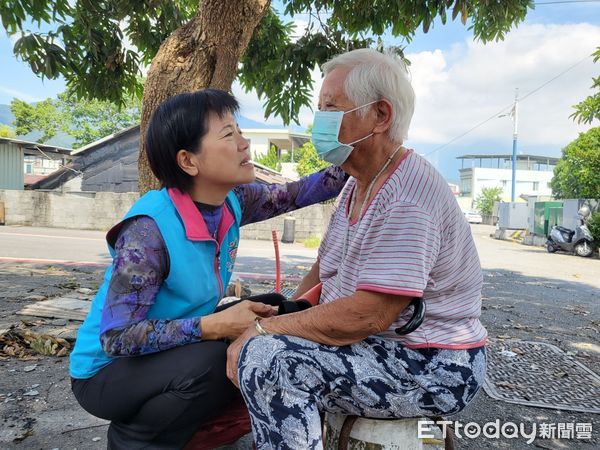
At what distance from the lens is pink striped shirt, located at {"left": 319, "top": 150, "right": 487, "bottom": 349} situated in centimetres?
150

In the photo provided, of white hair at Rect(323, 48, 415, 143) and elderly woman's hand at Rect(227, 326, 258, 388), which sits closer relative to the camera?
elderly woman's hand at Rect(227, 326, 258, 388)

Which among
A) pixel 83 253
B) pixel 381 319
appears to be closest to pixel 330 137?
pixel 381 319

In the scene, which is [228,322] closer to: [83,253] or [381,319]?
[381,319]

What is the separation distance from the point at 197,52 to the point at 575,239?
15523 mm

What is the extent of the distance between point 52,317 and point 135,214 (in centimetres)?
337

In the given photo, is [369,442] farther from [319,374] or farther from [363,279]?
[363,279]

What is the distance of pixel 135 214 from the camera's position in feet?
5.71

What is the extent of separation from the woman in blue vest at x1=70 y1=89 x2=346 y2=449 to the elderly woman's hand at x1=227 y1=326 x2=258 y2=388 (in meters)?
0.06

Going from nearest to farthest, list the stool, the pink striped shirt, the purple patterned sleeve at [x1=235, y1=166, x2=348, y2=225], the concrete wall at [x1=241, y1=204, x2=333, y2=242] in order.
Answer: the pink striped shirt
the stool
the purple patterned sleeve at [x1=235, y1=166, x2=348, y2=225]
the concrete wall at [x1=241, y1=204, x2=333, y2=242]

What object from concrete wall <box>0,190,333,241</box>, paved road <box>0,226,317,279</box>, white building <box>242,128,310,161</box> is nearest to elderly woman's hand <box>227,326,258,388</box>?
paved road <box>0,226,317,279</box>

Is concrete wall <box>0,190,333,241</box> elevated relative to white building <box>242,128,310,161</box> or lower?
lower

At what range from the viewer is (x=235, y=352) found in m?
1.67

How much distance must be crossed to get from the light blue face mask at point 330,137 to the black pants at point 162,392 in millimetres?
831

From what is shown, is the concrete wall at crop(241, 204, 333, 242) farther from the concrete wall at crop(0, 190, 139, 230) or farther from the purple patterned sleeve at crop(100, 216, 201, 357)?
the purple patterned sleeve at crop(100, 216, 201, 357)
